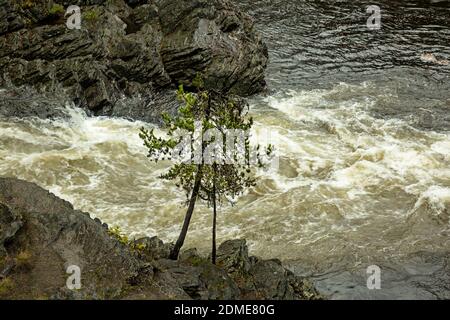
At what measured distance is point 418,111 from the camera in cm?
2964

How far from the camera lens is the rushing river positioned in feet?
66.1

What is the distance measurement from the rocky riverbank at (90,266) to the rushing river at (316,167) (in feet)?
11.3

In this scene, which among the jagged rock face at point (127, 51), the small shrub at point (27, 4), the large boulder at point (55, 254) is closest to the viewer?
the large boulder at point (55, 254)

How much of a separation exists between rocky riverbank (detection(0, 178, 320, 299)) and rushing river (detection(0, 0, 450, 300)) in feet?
11.3

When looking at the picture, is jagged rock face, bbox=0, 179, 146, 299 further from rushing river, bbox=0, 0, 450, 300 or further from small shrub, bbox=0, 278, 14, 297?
rushing river, bbox=0, 0, 450, 300

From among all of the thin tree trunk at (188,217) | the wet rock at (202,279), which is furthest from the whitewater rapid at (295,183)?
the wet rock at (202,279)

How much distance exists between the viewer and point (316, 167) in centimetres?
2466

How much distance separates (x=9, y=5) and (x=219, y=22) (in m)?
11.2

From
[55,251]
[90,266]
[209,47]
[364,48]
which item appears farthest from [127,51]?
[364,48]

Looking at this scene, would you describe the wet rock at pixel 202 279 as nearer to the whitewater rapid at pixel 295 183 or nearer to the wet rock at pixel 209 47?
the whitewater rapid at pixel 295 183

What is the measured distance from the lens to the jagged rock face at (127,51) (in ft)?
89.6

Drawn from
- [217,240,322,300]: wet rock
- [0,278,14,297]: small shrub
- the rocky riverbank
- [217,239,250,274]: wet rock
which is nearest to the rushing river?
[217,239,250,274]: wet rock

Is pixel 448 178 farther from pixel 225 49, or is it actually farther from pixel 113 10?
pixel 113 10
